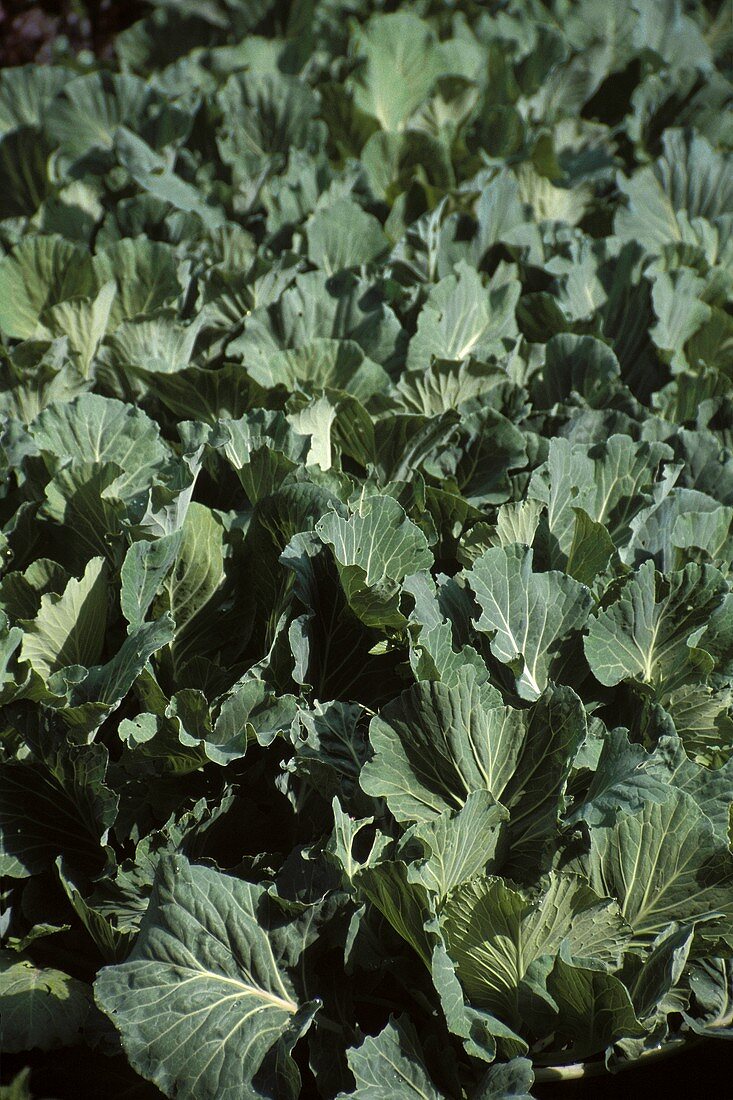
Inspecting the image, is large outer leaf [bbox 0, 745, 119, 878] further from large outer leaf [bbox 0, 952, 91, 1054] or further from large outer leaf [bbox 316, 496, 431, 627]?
large outer leaf [bbox 316, 496, 431, 627]

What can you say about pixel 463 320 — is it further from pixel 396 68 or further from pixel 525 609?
pixel 396 68

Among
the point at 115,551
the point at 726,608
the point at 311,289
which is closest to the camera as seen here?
the point at 726,608

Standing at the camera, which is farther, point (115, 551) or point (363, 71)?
point (363, 71)

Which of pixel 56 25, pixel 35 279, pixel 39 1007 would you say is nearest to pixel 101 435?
pixel 35 279

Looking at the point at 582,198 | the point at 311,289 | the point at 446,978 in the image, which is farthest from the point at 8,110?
the point at 446,978

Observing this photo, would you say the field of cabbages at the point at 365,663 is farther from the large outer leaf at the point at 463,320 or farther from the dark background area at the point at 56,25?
the dark background area at the point at 56,25

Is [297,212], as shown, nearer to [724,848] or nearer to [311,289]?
[311,289]
